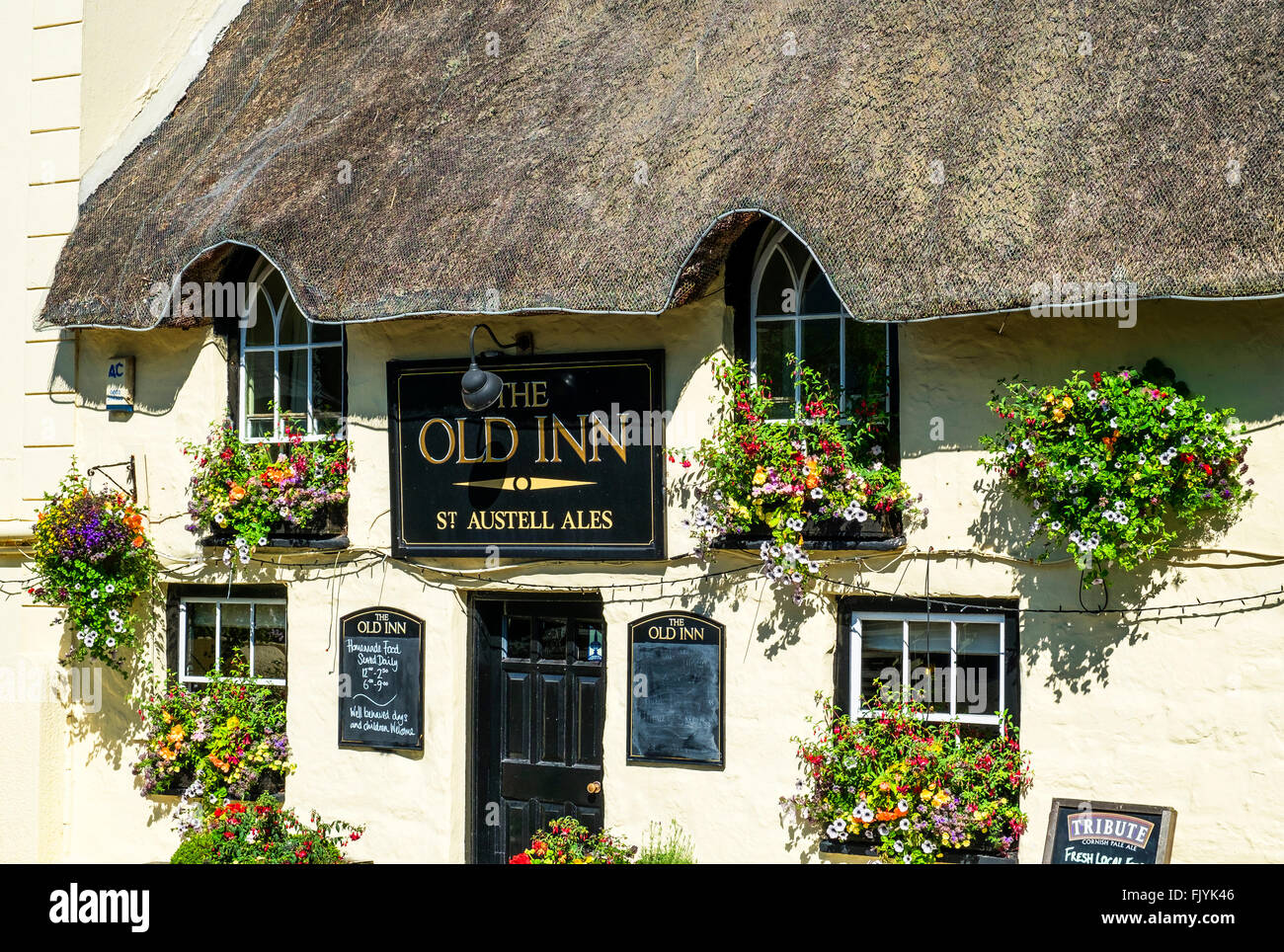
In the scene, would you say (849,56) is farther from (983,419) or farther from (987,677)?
(987,677)

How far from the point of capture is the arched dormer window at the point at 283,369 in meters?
8.91

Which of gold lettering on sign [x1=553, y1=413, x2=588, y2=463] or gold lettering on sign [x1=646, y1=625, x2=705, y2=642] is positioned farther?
gold lettering on sign [x1=553, y1=413, x2=588, y2=463]

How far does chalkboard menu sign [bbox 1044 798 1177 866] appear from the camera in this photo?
6434 millimetres

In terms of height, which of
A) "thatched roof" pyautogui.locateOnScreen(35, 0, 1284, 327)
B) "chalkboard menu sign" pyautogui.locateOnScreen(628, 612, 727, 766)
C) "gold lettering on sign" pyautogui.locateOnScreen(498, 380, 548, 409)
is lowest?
"chalkboard menu sign" pyautogui.locateOnScreen(628, 612, 727, 766)

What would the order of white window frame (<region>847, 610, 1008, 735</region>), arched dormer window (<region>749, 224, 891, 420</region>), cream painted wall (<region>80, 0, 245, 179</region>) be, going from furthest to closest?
cream painted wall (<region>80, 0, 245, 179</region>) < arched dormer window (<region>749, 224, 891, 420</region>) < white window frame (<region>847, 610, 1008, 735</region>)

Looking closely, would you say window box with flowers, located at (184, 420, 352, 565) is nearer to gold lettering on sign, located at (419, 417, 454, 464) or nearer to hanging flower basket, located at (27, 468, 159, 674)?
hanging flower basket, located at (27, 468, 159, 674)

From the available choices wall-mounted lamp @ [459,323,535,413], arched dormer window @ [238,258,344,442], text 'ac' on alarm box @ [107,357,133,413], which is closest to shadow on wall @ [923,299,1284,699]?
wall-mounted lamp @ [459,323,535,413]

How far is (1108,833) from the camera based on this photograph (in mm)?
6566

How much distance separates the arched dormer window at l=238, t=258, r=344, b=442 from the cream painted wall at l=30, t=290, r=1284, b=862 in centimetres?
27

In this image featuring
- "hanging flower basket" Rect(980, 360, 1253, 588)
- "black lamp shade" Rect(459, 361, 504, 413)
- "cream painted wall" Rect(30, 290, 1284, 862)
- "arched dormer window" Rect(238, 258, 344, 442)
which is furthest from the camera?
"arched dormer window" Rect(238, 258, 344, 442)

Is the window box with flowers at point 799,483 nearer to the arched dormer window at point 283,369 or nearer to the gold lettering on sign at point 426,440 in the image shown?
the gold lettering on sign at point 426,440

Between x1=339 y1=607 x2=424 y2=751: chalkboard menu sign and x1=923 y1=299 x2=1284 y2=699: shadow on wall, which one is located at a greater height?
x1=923 y1=299 x2=1284 y2=699: shadow on wall

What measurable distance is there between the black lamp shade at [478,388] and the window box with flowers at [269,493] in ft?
4.03
